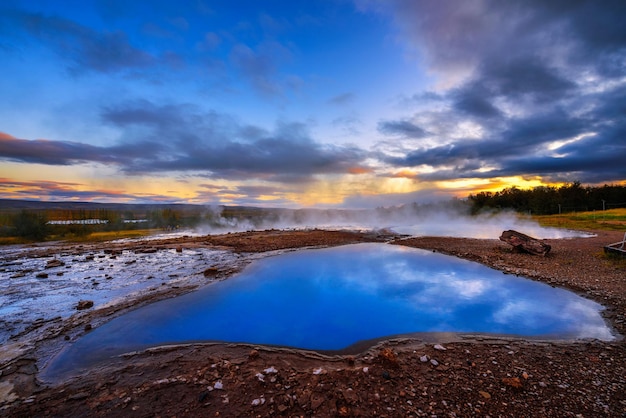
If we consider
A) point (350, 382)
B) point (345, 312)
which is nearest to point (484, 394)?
point (350, 382)

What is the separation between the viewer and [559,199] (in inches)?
2517

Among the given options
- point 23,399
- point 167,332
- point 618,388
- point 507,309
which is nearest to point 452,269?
point 507,309

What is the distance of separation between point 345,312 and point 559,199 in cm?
8091

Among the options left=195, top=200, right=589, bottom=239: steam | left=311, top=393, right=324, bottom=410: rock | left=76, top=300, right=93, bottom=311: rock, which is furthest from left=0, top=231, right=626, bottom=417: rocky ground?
left=195, top=200, right=589, bottom=239: steam

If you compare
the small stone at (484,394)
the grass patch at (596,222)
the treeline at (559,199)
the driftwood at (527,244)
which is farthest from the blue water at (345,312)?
the treeline at (559,199)

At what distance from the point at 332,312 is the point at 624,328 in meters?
7.84

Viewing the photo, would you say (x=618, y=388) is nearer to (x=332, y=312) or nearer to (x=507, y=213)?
(x=332, y=312)

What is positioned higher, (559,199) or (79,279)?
(559,199)

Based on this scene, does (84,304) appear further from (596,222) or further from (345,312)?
(596,222)

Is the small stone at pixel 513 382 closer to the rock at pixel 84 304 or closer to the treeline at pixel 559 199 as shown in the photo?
the rock at pixel 84 304

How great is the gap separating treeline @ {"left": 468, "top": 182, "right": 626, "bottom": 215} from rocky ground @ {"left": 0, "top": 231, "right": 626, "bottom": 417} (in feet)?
234

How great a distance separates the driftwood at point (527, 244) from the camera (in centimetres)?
1561

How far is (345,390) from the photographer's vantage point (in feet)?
14.7

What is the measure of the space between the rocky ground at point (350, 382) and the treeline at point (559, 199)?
234 feet
